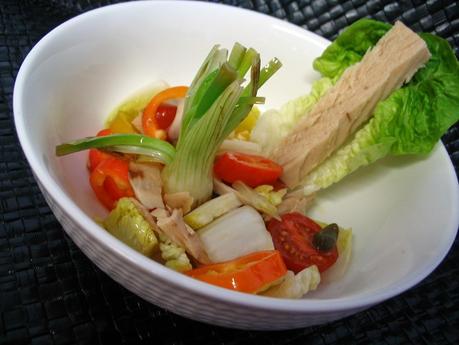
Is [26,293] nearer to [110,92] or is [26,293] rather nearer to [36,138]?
[36,138]

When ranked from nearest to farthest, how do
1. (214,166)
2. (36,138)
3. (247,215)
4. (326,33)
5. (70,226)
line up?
1. (70,226)
2. (36,138)
3. (247,215)
4. (214,166)
5. (326,33)

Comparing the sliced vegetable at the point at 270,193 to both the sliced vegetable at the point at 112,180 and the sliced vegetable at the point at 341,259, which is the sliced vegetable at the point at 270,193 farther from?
the sliced vegetable at the point at 112,180

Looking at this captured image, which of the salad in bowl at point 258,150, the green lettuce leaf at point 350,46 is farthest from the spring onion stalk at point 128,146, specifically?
the green lettuce leaf at point 350,46

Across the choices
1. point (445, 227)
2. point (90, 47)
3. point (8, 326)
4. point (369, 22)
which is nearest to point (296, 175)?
point (445, 227)

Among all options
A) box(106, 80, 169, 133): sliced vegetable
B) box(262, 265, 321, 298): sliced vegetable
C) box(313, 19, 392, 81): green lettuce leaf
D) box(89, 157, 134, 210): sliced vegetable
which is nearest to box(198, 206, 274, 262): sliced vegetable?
box(262, 265, 321, 298): sliced vegetable

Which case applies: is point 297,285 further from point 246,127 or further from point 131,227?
point 246,127
